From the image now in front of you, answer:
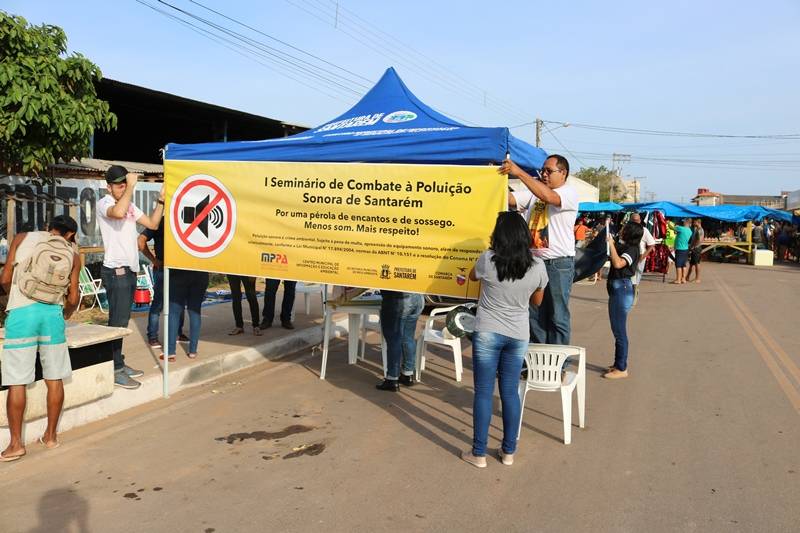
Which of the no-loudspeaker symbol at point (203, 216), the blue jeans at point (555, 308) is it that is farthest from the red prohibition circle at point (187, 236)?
the blue jeans at point (555, 308)

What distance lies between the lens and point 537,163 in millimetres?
6008

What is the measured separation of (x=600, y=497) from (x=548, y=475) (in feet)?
1.41

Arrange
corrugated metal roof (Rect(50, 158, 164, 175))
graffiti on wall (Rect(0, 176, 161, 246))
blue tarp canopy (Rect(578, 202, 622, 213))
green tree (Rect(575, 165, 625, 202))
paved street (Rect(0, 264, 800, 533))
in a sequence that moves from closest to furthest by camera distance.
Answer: paved street (Rect(0, 264, 800, 533)) → graffiti on wall (Rect(0, 176, 161, 246)) → corrugated metal roof (Rect(50, 158, 164, 175)) → blue tarp canopy (Rect(578, 202, 622, 213)) → green tree (Rect(575, 165, 625, 202))

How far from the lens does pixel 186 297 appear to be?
709 centimetres

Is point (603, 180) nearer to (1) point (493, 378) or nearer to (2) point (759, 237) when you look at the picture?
(2) point (759, 237)

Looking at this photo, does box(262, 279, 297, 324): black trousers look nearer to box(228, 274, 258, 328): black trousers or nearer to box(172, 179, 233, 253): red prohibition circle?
box(228, 274, 258, 328): black trousers

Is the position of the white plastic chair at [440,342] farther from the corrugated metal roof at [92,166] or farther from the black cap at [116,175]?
the corrugated metal roof at [92,166]

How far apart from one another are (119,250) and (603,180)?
97398 mm

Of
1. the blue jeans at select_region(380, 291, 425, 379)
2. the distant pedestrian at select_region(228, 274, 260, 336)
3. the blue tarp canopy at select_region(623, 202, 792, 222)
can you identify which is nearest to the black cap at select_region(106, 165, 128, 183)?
the blue jeans at select_region(380, 291, 425, 379)

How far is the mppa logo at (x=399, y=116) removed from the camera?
26.0 ft

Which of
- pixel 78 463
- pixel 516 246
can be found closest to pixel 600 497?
pixel 516 246

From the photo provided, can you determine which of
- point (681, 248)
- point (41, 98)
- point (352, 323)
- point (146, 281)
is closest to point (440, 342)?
point (352, 323)

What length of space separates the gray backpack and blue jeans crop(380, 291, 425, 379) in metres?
2.87

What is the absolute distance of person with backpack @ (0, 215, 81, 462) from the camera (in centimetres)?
456
